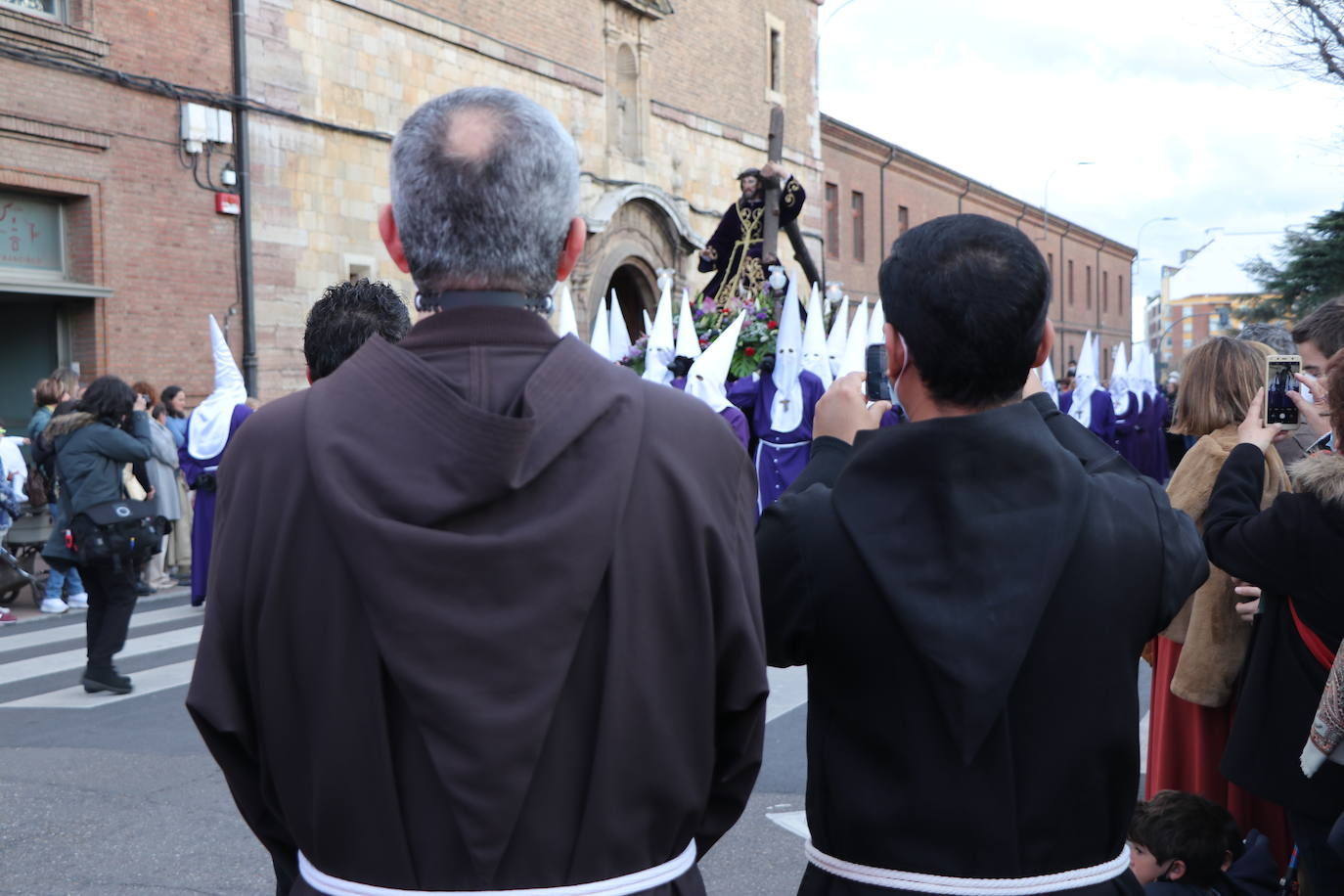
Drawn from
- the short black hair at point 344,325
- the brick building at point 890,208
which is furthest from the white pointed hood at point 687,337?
the brick building at point 890,208

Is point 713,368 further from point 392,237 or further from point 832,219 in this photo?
point 832,219

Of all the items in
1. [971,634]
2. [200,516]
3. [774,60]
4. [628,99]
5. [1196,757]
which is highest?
[774,60]

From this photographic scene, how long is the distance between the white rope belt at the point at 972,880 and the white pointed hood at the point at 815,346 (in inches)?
322

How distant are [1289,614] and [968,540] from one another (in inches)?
62.9

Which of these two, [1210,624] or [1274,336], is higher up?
[1274,336]

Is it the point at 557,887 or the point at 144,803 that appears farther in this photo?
the point at 144,803

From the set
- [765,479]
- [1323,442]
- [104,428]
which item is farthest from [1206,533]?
[765,479]

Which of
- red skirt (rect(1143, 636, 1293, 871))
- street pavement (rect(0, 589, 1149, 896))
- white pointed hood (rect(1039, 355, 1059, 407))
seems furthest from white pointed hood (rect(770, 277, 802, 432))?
red skirt (rect(1143, 636, 1293, 871))

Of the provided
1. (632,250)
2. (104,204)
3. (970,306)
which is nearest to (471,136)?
(970,306)

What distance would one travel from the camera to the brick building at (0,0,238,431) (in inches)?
505

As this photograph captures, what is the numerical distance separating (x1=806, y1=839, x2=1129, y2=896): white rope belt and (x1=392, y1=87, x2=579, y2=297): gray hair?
0.99m

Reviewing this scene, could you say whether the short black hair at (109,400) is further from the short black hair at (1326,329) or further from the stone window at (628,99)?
the stone window at (628,99)

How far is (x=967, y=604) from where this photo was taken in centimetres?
178

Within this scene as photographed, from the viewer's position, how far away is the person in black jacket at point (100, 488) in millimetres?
7332
